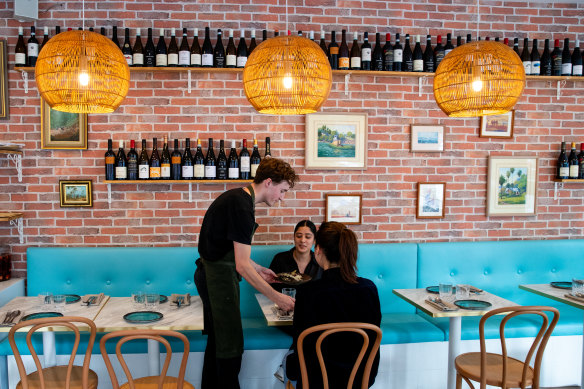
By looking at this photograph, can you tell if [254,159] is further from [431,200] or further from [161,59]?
[431,200]

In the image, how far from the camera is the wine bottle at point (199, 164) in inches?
145

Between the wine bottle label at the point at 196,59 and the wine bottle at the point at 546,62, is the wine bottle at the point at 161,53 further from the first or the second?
the wine bottle at the point at 546,62

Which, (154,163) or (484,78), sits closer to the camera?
(484,78)

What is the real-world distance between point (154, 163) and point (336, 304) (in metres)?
2.13

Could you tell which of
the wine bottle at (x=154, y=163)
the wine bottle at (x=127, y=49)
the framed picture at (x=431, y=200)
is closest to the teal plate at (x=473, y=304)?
the framed picture at (x=431, y=200)

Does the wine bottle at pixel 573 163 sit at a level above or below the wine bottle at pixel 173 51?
below

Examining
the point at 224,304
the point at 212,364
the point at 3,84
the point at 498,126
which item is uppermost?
the point at 3,84

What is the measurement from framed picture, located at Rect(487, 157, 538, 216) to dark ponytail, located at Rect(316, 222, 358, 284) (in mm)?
2375

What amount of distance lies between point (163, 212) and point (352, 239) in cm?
206

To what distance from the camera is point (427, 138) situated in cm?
403

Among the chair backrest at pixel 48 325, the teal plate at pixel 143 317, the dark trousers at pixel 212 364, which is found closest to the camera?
the chair backrest at pixel 48 325

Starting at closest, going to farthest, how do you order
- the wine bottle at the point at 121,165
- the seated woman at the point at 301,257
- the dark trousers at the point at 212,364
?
the dark trousers at the point at 212,364 → the seated woman at the point at 301,257 → the wine bottle at the point at 121,165

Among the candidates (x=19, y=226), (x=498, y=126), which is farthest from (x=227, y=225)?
(x=498, y=126)

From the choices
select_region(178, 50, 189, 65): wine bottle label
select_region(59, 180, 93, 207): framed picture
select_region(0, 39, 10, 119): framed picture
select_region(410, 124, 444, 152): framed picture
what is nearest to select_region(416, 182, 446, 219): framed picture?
select_region(410, 124, 444, 152): framed picture
